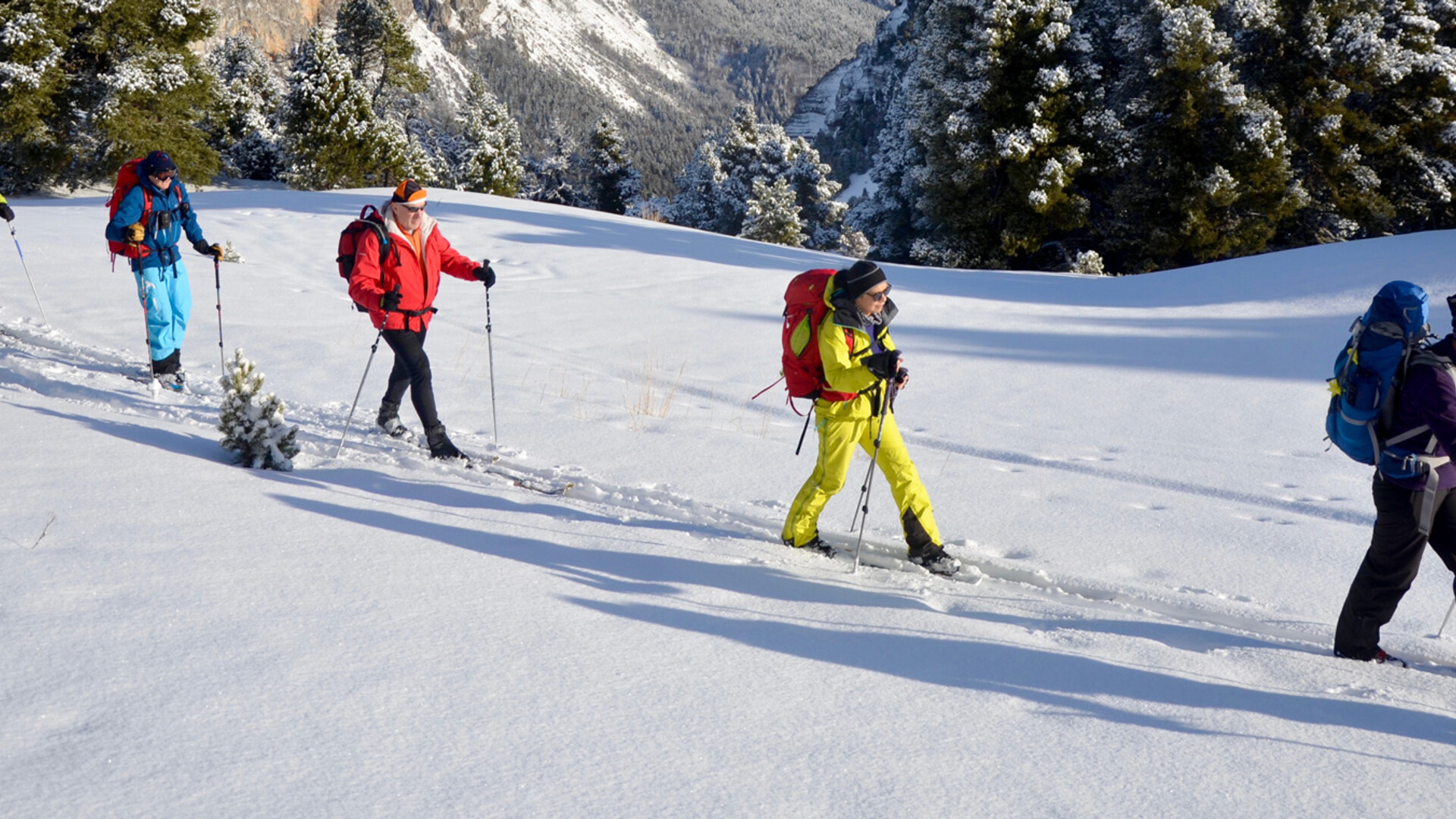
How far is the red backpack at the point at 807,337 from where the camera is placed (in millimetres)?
4672

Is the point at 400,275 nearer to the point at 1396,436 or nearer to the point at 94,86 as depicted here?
the point at 1396,436

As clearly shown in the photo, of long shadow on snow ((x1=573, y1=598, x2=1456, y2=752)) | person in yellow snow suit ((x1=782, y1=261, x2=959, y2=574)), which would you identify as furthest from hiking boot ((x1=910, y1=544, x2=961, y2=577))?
long shadow on snow ((x1=573, y1=598, x2=1456, y2=752))

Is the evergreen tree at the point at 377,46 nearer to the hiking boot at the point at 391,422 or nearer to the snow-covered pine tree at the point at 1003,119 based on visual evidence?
the snow-covered pine tree at the point at 1003,119

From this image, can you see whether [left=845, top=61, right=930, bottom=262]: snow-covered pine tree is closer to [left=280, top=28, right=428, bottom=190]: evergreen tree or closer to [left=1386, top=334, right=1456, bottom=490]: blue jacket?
[left=280, top=28, right=428, bottom=190]: evergreen tree

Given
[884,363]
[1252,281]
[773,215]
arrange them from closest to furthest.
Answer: [884,363]
[1252,281]
[773,215]

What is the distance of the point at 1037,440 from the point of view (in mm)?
7961

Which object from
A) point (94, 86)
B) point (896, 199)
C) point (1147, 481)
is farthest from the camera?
point (896, 199)

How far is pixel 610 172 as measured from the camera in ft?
163

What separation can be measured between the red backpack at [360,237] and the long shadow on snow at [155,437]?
51.5 inches

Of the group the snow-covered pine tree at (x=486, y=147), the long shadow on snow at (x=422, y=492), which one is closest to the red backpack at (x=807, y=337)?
the long shadow on snow at (x=422, y=492)

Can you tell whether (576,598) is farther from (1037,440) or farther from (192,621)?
(1037,440)

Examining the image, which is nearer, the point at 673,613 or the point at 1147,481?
the point at 673,613

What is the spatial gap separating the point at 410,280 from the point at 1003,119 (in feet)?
72.5

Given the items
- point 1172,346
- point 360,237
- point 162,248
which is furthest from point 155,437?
point 1172,346
